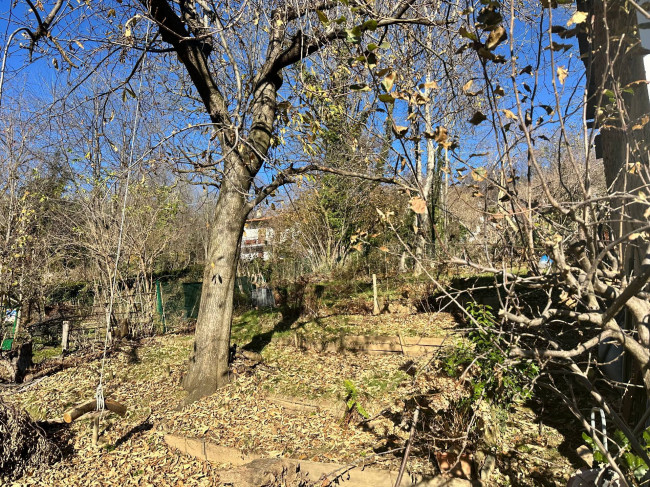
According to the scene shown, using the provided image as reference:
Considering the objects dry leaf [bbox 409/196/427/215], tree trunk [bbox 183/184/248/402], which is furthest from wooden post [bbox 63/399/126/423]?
dry leaf [bbox 409/196/427/215]

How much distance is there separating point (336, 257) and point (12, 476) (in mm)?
11033

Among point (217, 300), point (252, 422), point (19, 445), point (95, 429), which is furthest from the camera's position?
point (217, 300)

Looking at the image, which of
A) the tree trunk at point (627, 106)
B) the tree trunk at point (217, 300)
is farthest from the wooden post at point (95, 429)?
the tree trunk at point (627, 106)

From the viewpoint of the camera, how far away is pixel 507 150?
5.69 ft

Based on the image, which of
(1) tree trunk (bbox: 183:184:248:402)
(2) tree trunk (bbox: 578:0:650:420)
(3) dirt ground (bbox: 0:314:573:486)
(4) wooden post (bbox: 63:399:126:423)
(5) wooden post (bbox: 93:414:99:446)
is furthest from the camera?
(1) tree trunk (bbox: 183:184:248:402)

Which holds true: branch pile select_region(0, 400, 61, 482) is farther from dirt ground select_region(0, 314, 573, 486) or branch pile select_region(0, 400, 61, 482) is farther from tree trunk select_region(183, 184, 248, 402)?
tree trunk select_region(183, 184, 248, 402)

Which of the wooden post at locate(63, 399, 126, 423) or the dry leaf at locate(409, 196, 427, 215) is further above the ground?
the dry leaf at locate(409, 196, 427, 215)

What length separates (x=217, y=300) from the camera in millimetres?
5004

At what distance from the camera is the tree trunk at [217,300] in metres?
4.99

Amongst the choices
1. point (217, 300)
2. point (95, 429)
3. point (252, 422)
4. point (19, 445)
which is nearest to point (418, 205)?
point (252, 422)

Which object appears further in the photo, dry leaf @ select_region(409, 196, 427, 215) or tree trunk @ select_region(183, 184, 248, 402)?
tree trunk @ select_region(183, 184, 248, 402)

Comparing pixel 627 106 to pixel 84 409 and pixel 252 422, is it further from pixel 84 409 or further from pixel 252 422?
Result: pixel 84 409

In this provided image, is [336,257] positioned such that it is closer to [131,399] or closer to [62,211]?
[62,211]

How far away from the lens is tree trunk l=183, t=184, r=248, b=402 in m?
4.99
